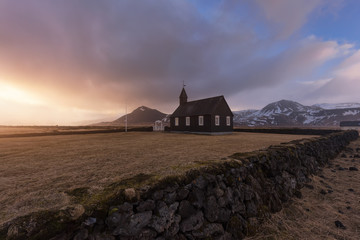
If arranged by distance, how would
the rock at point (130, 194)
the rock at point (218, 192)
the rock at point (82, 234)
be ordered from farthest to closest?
the rock at point (218, 192)
the rock at point (130, 194)
the rock at point (82, 234)

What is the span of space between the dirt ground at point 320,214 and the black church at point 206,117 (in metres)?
19.8

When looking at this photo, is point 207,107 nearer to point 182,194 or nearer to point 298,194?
point 298,194

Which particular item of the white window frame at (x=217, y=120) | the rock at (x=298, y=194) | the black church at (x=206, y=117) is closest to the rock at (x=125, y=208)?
the rock at (x=298, y=194)

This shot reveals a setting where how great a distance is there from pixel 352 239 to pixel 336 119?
264069 millimetres

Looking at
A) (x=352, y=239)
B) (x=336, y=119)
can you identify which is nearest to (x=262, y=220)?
(x=352, y=239)

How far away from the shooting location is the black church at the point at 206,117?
1112 inches

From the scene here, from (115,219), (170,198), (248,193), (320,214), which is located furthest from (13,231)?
(320,214)

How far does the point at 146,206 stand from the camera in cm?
345

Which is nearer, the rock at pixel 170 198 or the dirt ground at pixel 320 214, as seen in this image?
the rock at pixel 170 198

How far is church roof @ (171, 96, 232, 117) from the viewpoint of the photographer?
28800 millimetres

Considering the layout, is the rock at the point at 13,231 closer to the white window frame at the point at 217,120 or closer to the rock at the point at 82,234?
the rock at the point at 82,234

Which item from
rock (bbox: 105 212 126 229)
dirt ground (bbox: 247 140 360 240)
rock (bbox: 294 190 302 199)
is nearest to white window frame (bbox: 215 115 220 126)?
dirt ground (bbox: 247 140 360 240)

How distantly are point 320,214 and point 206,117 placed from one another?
911 inches

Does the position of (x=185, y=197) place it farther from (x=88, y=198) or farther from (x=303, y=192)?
(x=303, y=192)
